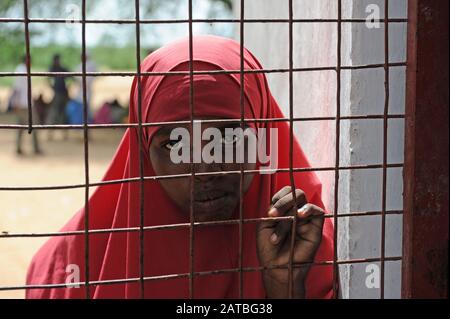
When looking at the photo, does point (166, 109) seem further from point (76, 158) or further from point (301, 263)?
point (76, 158)

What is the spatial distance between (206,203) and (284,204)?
24 centimetres

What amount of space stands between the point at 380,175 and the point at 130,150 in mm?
686

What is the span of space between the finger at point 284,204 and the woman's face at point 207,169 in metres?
0.16

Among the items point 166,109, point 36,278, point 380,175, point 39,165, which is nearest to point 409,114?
point 380,175

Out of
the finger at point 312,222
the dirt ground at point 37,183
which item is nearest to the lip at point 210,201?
the finger at point 312,222

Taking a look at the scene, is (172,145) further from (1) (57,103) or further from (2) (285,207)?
(1) (57,103)

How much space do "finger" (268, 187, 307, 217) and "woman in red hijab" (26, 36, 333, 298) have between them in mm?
68

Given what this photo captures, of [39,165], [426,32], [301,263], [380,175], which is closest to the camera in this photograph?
[426,32]

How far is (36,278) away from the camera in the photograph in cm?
251

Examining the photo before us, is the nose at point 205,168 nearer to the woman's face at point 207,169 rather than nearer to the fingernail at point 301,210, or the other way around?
the woman's face at point 207,169

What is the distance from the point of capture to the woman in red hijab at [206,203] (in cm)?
195

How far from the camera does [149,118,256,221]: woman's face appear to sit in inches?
75.6

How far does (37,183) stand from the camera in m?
10.1

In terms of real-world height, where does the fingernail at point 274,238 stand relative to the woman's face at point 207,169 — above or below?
below
